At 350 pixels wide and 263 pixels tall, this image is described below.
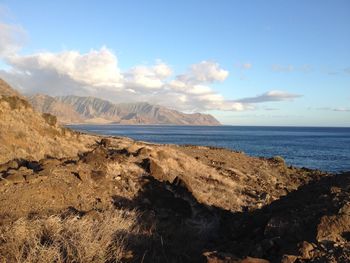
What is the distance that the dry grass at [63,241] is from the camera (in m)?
7.18

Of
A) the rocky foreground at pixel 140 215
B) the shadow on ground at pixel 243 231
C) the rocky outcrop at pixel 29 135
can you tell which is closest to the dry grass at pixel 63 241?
the rocky foreground at pixel 140 215

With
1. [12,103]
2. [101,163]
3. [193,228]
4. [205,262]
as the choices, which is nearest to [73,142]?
[12,103]

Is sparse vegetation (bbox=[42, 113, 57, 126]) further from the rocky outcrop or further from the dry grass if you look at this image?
the dry grass

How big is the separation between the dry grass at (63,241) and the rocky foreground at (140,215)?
0.02 metres

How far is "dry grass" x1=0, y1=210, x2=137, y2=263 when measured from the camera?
7.18 metres

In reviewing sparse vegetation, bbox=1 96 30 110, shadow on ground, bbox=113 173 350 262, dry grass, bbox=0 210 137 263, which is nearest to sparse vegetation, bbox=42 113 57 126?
sparse vegetation, bbox=1 96 30 110

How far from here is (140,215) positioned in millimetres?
11383

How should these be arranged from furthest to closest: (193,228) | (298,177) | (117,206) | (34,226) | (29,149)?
(298,177), (29,149), (117,206), (193,228), (34,226)

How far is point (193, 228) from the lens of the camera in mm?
11594

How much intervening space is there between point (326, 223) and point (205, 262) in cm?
242

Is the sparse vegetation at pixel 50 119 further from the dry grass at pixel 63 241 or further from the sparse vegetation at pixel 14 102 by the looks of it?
the dry grass at pixel 63 241

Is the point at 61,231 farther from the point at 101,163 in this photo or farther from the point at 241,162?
the point at 241,162

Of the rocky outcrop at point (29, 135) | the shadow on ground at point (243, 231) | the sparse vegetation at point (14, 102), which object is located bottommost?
the shadow on ground at point (243, 231)

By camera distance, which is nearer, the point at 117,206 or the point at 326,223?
the point at 326,223
